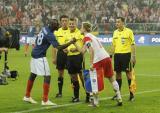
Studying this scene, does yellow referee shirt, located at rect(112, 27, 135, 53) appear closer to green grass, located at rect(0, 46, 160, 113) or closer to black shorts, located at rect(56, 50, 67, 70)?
green grass, located at rect(0, 46, 160, 113)

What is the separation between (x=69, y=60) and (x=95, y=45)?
5.27ft

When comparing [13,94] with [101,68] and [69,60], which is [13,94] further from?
[101,68]

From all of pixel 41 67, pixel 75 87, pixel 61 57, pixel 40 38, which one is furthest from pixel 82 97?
pixel 40 38

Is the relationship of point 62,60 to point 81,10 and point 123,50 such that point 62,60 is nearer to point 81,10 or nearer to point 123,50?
point 123,50

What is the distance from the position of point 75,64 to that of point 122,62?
1.29 metres

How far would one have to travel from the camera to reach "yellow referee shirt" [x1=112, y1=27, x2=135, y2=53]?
46.5 feet


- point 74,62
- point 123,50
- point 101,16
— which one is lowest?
point 101,16

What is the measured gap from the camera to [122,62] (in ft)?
46.6

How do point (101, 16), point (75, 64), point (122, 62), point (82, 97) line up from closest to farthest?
point (75, 64)
point (122, 62)
point (82, 97)
point (101, 16)

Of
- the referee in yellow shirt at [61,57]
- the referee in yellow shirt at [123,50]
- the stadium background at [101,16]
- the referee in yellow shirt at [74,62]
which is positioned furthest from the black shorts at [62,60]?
the stadium background at [101,16]

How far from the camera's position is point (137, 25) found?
44688mm

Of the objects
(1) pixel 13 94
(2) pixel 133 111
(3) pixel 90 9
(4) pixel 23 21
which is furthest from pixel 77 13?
(2) pixel 133 111

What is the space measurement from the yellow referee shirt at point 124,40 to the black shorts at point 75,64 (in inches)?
42.5

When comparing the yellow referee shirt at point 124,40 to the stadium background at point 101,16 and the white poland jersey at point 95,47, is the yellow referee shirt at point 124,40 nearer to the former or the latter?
the white poland jersey at point 95,47
